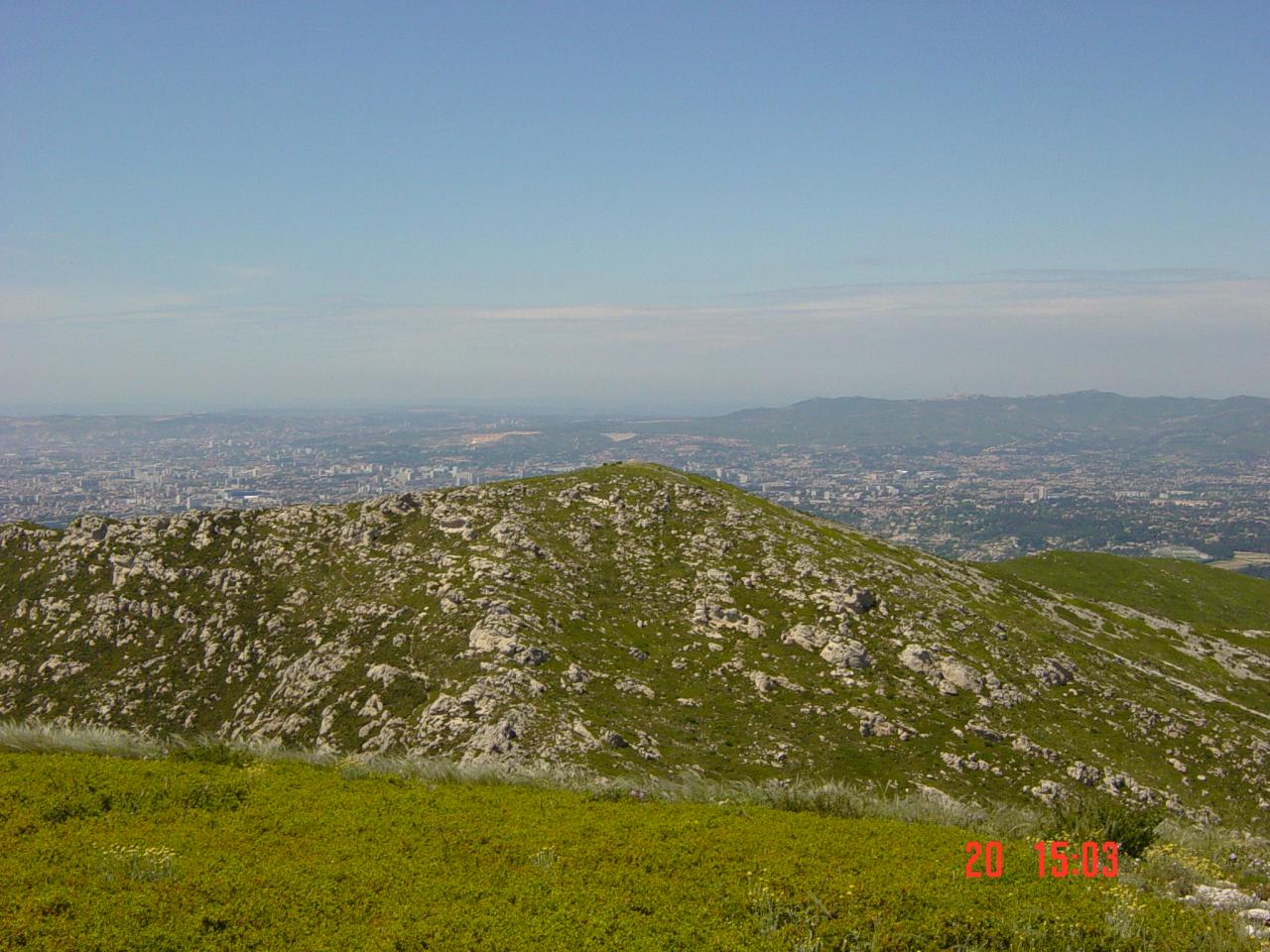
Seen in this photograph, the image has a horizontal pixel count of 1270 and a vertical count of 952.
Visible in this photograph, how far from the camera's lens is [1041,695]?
72188mm

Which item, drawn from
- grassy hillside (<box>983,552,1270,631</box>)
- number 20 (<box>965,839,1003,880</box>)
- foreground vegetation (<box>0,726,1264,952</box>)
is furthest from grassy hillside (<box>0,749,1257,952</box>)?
grassy hillside (<box>983,552,1270,631</box>)

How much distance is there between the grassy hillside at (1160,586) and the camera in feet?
468

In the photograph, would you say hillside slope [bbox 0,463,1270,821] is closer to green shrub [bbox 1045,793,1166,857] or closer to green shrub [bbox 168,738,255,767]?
green shrub [bbox 168,738,255,767]

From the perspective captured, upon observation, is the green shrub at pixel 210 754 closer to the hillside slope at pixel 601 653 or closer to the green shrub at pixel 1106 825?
the green shrub at pixel 1106 825

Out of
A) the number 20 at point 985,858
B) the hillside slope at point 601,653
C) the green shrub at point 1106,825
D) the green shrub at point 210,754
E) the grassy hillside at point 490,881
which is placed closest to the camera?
the grassy hillside at point 490,881

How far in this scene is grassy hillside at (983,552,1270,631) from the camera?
14250 cm

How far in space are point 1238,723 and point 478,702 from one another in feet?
265

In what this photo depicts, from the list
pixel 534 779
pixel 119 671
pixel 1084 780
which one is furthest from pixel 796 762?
pixel 119 671

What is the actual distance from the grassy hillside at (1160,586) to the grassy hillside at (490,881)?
127m
